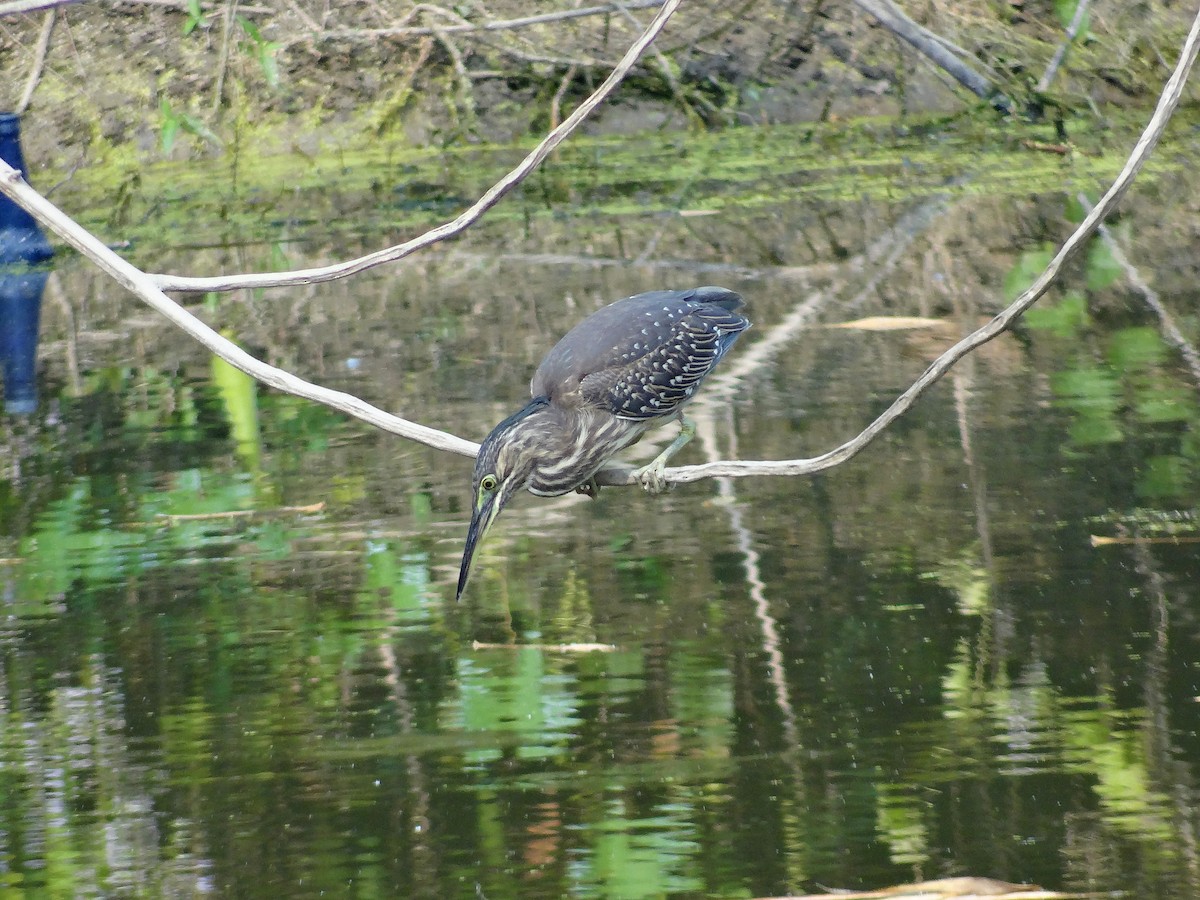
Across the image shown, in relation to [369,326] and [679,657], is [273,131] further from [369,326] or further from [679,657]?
[679,657]

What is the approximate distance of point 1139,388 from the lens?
5.21 m

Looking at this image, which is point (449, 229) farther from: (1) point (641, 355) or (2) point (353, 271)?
(1) point (641, 355)

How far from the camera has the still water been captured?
111 inches

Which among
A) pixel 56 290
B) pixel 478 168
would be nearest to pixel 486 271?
pixel 56 290

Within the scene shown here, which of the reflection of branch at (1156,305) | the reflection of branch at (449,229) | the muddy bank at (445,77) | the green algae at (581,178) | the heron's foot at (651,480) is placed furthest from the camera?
the muddy bank at (445,77)

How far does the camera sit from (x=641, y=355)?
3.98 meters

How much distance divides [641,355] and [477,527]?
29.8 inches

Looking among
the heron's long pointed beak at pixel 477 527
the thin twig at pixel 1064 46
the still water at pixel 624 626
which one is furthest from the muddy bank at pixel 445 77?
the heron's long pointed beak at pixel 477 527

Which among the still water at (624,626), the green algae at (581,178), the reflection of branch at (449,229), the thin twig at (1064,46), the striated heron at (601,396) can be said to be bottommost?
the still water at (624,626)

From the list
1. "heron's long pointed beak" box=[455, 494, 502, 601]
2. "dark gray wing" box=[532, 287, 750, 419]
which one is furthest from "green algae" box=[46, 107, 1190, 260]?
"heron's long pointed beak" box=[455, 494, 502, 601]

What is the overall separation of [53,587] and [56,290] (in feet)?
14.2

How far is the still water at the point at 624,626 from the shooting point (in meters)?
2.83

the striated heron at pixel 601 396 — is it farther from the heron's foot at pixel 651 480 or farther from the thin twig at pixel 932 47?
the thin twig at pixel 932 47

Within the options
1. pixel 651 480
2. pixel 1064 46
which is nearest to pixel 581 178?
pixel 1064 46
